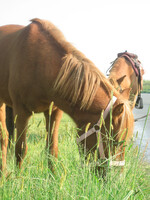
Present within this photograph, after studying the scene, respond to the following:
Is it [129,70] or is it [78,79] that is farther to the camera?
[129,70]

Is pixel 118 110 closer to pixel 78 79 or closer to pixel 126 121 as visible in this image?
pixel 126 121

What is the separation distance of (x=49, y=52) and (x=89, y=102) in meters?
0.85

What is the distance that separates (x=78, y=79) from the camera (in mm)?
2732

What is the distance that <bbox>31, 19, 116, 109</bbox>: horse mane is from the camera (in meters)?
2.68

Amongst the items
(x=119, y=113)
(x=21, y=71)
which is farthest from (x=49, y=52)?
(x=119, y=113)

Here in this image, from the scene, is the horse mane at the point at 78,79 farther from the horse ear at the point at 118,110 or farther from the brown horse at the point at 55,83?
the horse ear at the point at 118,110

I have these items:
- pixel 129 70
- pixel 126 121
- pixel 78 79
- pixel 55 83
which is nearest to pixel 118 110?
pixel 126 121

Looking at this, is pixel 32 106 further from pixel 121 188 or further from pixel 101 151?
pixel 121 188

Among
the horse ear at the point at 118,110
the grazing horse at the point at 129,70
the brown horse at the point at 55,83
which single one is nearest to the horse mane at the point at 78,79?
the brown horse at the point at 55,83

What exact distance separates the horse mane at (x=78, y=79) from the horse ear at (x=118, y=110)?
247mm

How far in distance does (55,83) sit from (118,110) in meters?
Answer: 0.78

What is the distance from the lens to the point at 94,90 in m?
2.67

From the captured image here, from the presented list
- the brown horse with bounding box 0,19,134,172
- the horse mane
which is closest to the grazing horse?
the brown horse with bounding box 0,19,134,172

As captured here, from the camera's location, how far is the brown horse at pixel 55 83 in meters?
2.64
